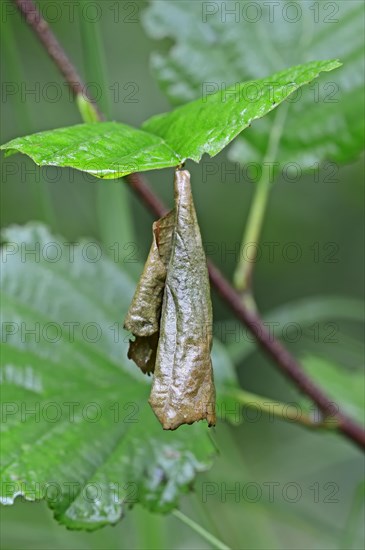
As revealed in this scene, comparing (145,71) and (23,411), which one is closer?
(23,411)

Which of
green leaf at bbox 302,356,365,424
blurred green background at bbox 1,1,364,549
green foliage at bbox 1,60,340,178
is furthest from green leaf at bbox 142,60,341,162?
blurred green background at bbox 1,1,364,549

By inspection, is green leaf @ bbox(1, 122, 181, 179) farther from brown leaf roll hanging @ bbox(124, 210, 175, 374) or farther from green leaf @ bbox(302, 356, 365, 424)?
green leaf @ bbox(302, 356, 365, 424)

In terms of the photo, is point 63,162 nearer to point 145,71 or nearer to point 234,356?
point 234,356

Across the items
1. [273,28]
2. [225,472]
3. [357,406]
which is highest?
[273,28]

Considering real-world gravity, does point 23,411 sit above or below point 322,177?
below

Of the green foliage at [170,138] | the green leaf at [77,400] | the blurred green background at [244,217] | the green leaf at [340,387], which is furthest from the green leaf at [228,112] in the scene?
the blurred green background at [244,217]

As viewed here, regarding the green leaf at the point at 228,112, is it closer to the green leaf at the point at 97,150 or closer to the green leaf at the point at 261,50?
the green leaf at the point at 97,150

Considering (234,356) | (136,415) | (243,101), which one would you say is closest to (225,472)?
(234,356)
